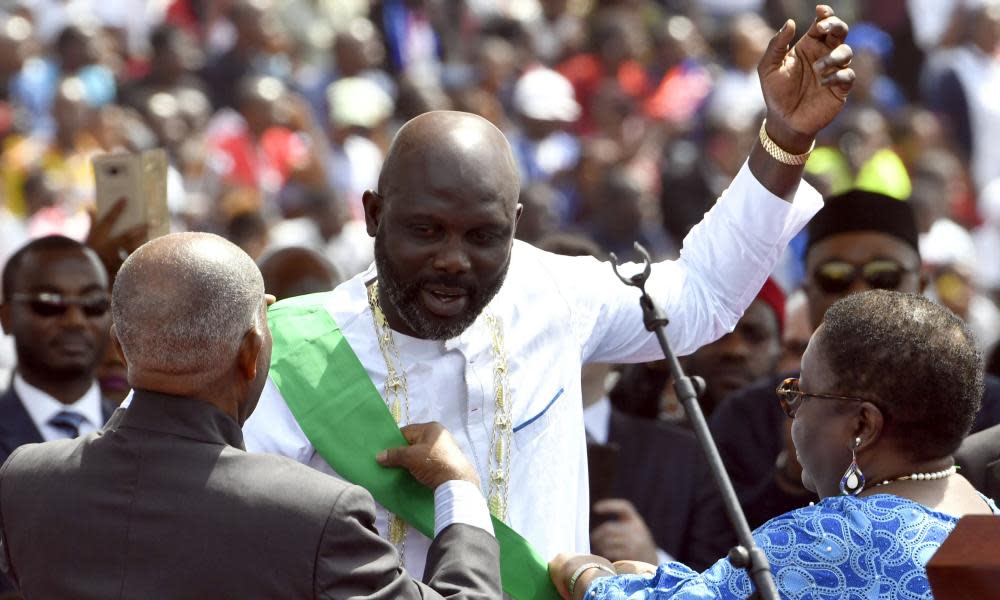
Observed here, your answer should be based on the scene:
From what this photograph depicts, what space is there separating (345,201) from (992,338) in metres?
4.75

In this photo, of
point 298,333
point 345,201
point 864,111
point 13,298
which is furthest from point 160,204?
point 864,111

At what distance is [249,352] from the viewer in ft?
12.0

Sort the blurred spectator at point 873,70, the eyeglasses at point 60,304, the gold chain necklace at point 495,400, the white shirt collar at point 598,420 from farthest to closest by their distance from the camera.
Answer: the blurred spectator at point 873,70, the white shirt collar at point 598,420, the eyeglasses at point 60,304, the gold chain necklace at point 495,400

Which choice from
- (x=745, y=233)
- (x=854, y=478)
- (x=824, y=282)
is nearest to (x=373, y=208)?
(x=745, y=233)

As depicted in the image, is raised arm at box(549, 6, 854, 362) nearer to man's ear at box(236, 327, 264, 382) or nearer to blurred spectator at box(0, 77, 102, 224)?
man's ear at box(236, 327, 264, 382)

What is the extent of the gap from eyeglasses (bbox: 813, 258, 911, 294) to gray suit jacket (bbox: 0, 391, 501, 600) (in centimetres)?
309

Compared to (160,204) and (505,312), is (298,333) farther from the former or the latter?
(160,204)

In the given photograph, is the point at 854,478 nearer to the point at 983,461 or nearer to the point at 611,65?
the point at 983,461

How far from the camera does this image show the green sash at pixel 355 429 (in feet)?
13.5

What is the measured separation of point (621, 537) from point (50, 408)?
246 cm

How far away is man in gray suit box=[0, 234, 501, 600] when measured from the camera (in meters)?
3.52

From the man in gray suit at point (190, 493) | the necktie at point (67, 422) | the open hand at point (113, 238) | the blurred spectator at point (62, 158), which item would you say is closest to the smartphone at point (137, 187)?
the open hand at point (113, 238)

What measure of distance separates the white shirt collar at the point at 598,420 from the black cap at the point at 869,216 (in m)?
1.27

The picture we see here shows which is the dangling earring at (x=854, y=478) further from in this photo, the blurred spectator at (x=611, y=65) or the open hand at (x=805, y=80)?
→ the blurred spectator at (x=611, y=65)
